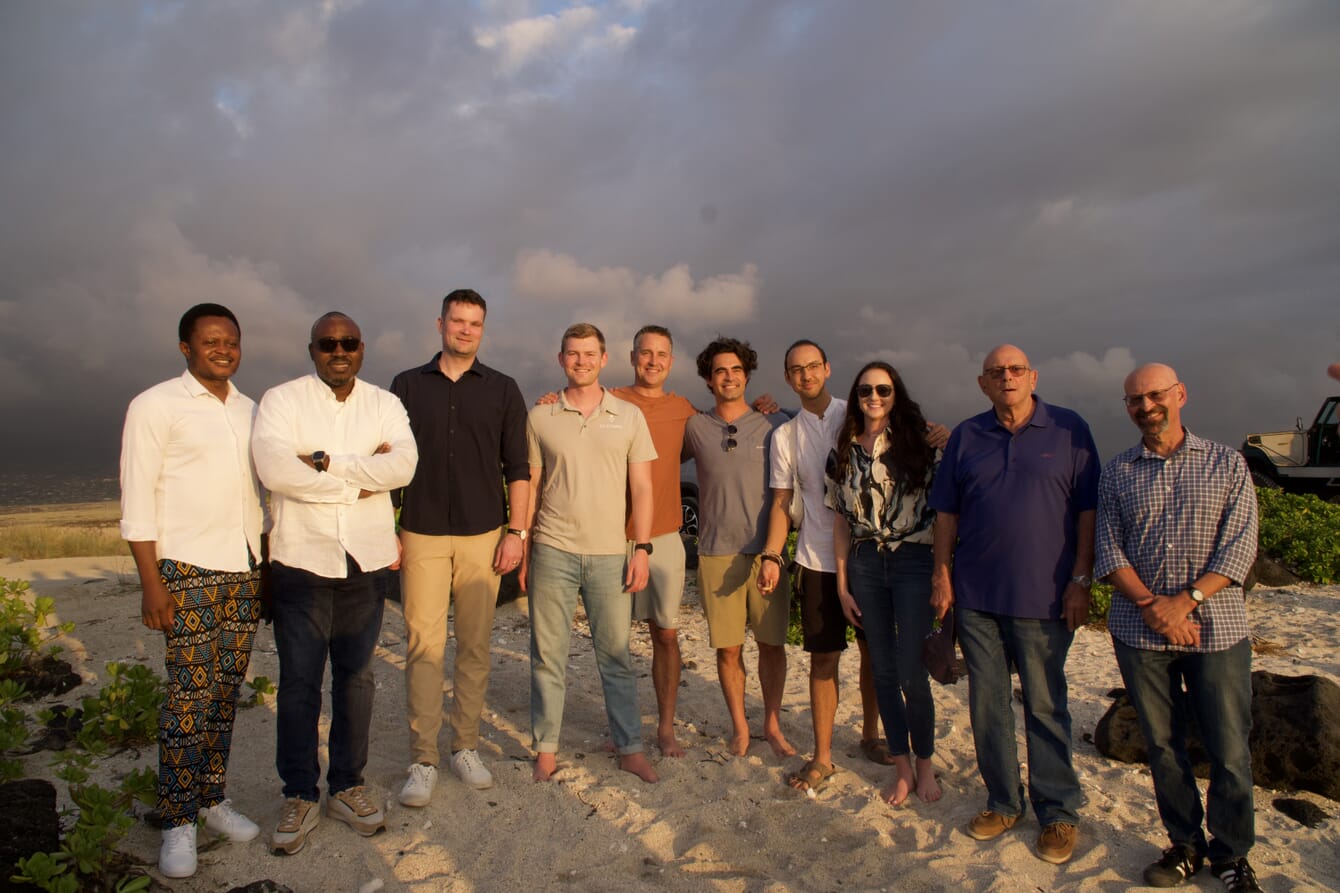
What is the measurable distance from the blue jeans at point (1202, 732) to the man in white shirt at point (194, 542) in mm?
3827

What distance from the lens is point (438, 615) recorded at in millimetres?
4234

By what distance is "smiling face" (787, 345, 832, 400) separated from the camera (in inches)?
178

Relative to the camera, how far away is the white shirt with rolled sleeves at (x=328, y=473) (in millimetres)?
3479

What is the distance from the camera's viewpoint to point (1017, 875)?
3.50 meters

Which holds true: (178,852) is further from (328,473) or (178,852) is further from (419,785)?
(328,473)

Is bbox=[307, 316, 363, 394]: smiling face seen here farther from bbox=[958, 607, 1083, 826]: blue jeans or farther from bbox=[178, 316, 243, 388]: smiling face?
bbox=[958, 607, 1083, 826]: blue jeans

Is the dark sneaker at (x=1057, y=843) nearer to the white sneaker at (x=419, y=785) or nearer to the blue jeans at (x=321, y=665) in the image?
the white sneaker at (x=419, y=785)

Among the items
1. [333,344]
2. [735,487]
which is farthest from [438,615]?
[735,487]

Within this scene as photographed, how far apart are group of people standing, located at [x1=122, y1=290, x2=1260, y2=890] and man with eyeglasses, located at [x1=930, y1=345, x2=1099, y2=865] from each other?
13mm

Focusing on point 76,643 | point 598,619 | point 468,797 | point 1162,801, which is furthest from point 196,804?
point 76,643

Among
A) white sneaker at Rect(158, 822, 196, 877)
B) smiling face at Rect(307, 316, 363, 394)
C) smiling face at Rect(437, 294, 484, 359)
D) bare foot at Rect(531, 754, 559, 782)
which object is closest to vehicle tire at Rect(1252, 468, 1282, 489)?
Answer: bare foot at Rect(531, 754, 559, 782)

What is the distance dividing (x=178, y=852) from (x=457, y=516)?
1.85 metres

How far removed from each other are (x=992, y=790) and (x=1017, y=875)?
1.53 feet

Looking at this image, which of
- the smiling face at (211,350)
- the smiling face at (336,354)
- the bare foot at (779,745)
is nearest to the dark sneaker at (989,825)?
the bare foot at (779,745)
